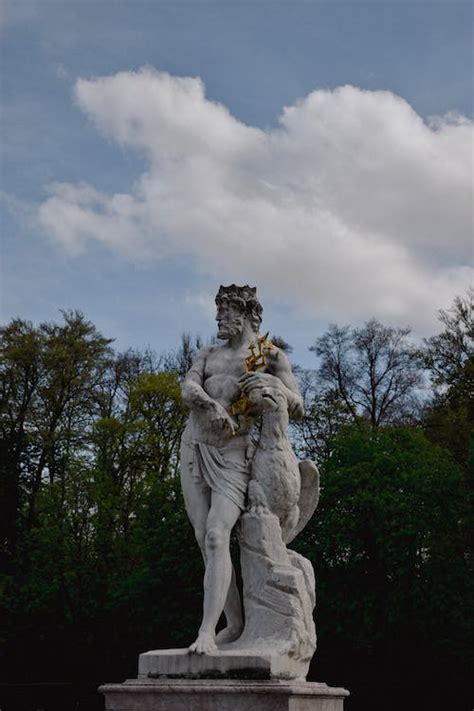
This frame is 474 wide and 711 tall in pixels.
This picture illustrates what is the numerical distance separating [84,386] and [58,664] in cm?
819

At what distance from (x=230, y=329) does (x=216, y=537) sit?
6.29 ft

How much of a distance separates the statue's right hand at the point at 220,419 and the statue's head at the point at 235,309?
2.59 ft

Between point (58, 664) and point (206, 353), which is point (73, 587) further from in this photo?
point (206, 353)

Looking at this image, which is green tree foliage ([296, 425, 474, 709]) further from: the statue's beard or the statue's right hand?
the statue's right hand

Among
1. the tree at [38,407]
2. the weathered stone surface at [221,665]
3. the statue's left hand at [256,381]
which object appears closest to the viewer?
the weathered stone surface at [221,665]

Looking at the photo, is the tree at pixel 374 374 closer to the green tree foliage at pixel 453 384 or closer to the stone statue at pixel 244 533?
the green tree foliage at pixel 453 384

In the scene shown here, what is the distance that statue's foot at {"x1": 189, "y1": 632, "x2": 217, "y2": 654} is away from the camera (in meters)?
8.19

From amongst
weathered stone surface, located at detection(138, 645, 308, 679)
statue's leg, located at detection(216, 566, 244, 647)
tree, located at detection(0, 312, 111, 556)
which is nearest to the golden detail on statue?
statue's leg, located at detection(216, 566, 244, 647)

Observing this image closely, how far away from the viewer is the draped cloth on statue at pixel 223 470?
29.1 feet

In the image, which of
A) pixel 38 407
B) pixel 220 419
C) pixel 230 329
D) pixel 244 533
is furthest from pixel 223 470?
pixel 38 407

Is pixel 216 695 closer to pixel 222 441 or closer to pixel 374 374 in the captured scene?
pixel 222 441

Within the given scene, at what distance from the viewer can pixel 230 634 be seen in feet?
28.9

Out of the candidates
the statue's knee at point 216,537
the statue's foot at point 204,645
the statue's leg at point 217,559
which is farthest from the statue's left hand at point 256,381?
the statue's foot at point 204,645

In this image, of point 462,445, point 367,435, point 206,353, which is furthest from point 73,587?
point 206,353
